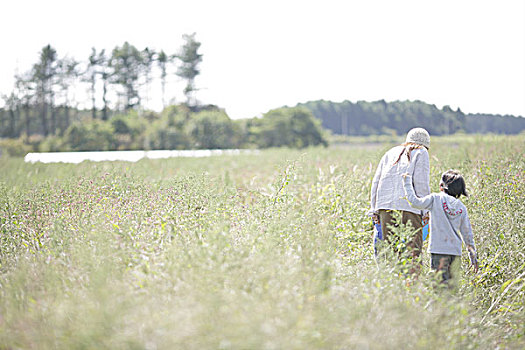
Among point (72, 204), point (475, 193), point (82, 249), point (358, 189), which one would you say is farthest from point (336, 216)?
point (82, 249)

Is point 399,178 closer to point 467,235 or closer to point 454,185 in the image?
point 454,185

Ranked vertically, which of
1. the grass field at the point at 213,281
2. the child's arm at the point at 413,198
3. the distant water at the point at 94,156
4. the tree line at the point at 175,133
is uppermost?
the tree line at the point at 175,133

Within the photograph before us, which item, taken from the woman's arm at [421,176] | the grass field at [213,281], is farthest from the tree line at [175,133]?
the woman's arm at [421,176]

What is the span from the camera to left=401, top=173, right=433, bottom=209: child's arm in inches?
155

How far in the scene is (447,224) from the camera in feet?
12.7

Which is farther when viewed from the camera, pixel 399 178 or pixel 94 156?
pixel 94 156

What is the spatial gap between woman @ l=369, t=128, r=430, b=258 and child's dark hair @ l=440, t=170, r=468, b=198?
164 millimetres

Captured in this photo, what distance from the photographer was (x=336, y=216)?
229 inches

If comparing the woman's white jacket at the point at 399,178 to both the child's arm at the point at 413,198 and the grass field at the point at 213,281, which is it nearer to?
the child's arm at the point at 413,198

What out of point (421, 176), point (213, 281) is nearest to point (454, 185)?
point (421, 176)

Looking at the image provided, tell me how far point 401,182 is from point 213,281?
91.4 inches

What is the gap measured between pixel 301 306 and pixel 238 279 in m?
0.46

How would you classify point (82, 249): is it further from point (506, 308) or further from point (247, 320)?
point (506, 308)

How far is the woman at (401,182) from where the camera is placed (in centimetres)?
415
